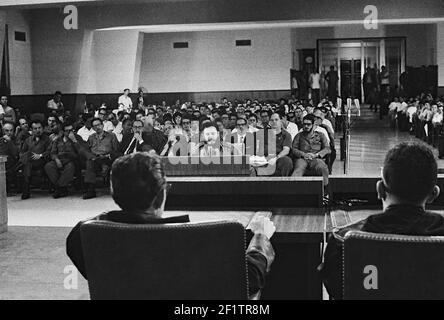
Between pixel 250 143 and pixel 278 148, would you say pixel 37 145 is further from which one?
pixel 278 148

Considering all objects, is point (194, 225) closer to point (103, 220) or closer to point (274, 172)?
point (103, 220)

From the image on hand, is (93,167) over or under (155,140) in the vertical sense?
under

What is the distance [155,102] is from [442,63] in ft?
32.0

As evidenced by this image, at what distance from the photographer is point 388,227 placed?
2229 millimetres

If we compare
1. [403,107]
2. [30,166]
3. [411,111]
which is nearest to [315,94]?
[403,107]

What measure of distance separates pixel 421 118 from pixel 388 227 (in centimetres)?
1259

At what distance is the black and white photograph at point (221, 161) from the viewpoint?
2205 millimetres

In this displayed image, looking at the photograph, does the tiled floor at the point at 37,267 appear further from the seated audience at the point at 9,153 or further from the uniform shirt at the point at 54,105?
the uniform shirt at the point at 54,105

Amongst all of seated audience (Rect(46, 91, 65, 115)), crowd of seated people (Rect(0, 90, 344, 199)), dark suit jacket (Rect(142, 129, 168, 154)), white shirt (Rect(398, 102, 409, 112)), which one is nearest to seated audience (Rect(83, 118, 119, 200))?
crowd of seated people (Rect(0, 90, 344, 199))

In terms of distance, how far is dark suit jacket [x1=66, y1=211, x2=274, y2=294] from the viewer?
2.30m

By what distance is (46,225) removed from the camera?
6586 millimetres

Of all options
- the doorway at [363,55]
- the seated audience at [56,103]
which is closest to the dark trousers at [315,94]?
the doorway at [363,55]
